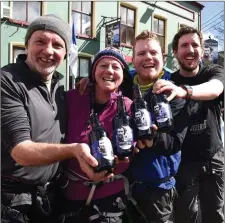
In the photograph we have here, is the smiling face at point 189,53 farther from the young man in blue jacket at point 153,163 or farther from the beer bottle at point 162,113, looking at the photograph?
the beer bottle at point 162,113

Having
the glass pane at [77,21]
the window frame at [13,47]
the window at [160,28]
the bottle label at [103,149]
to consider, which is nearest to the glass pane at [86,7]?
the glass pane at [77,21]

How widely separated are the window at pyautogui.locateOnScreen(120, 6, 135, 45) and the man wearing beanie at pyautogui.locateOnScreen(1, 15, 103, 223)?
615 inches

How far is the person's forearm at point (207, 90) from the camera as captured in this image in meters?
2.80

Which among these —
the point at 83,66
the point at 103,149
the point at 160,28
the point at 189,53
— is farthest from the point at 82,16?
the point at 103,149

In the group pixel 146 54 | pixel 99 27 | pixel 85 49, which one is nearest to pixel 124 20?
pixel 99 27

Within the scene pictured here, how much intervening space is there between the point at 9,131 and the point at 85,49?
571 inches

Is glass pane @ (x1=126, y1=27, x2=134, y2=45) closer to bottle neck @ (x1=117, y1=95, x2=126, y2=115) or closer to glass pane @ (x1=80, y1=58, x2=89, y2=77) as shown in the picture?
glass pane @ (x1=80, y1=58, x2=89, y2=77)

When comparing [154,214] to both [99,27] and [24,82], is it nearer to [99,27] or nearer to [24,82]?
[24,82]

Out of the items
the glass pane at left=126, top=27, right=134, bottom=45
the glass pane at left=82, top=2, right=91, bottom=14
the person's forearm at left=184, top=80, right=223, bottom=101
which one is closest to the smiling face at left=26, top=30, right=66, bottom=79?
the person's forearm at left=184, top=80, right=223, bottom=101

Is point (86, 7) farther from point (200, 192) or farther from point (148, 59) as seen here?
point (148, 59)

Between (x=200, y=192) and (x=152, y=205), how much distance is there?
113 centimetres

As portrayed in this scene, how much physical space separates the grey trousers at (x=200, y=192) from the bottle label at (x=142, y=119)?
51.7 inches

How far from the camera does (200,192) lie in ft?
12.2

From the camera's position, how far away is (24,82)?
2.40 metres
